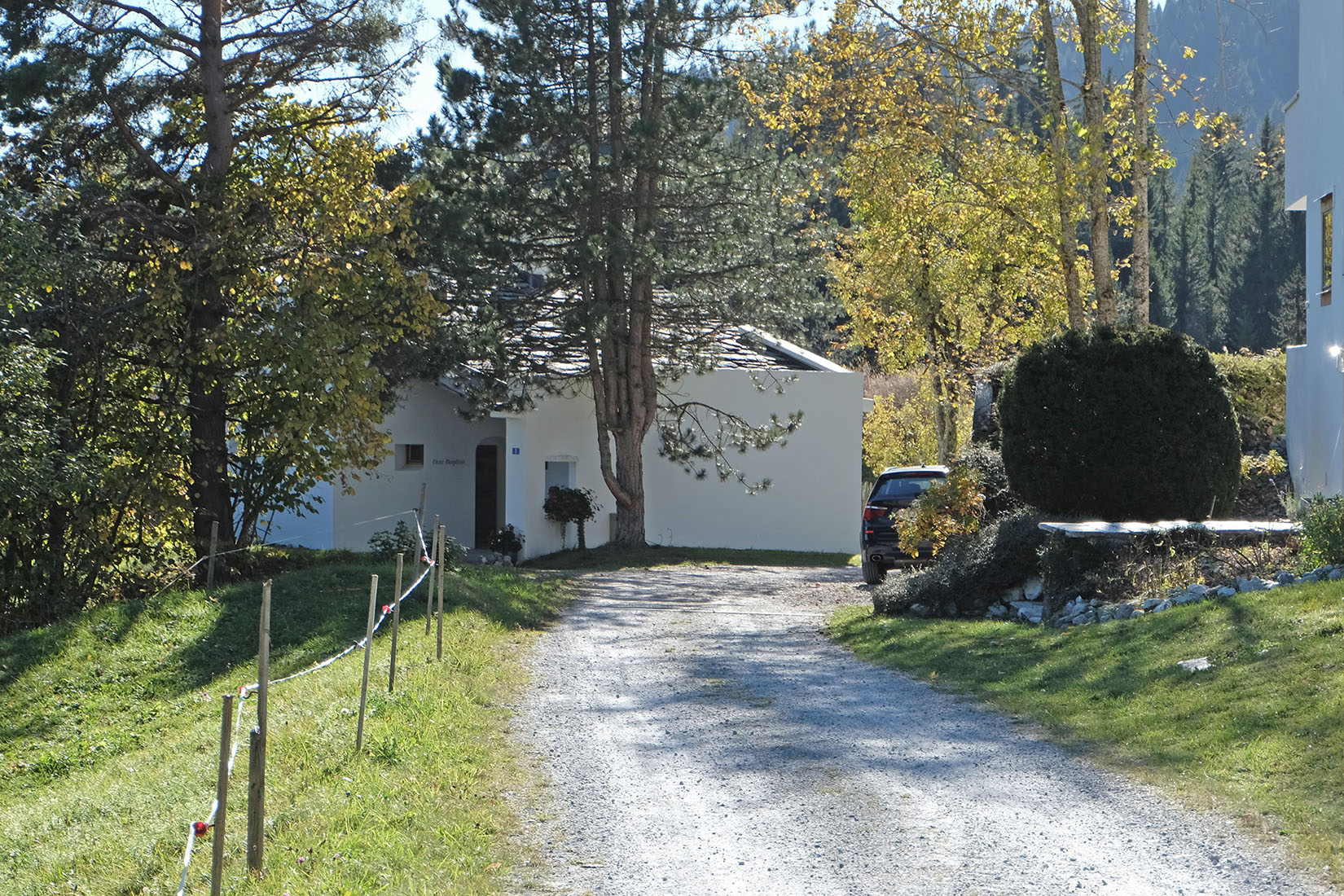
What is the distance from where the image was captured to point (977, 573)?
48.3 feet

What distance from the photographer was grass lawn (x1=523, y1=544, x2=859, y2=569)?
25750mm

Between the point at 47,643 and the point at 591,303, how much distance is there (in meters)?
11.2

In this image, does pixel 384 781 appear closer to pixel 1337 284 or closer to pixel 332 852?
pixel 332 852

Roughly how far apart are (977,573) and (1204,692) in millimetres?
5744

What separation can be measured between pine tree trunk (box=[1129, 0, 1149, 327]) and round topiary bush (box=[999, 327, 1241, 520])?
4.89 feet

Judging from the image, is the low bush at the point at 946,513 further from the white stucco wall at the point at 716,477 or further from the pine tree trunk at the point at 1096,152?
the white stucco wall at the point at 716,477

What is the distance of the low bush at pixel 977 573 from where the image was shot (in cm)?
1450

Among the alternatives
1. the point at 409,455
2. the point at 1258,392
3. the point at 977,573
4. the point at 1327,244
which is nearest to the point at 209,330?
the point at 409,455

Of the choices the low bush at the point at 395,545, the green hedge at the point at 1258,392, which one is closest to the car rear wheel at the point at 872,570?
the low bush at the point at 395,545

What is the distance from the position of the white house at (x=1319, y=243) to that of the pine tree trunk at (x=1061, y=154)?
128 inches

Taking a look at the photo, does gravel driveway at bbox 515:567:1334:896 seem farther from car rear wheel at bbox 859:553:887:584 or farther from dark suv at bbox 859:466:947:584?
car rear wheel at bbox 859:553:887:584

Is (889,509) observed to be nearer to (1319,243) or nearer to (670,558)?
(1319,243)

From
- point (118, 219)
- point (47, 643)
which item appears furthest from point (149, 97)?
point (47, 643)

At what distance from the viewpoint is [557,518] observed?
92.2ft
